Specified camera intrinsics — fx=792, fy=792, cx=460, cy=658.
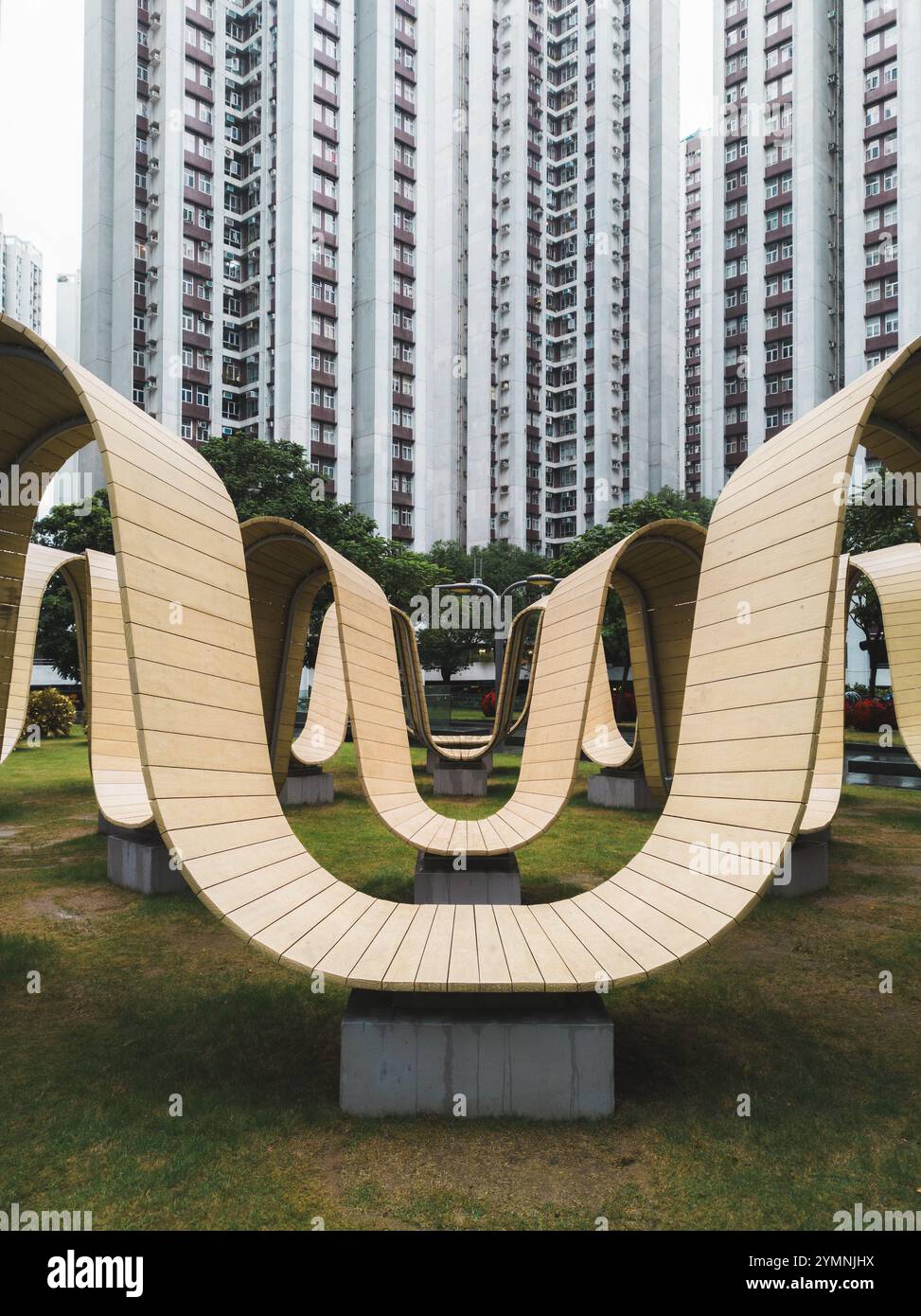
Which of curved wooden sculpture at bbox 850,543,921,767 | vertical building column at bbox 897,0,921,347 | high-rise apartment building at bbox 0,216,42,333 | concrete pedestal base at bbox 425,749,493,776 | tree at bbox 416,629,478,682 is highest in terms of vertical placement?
high-rise apartment building at bbox 0,216,42,333

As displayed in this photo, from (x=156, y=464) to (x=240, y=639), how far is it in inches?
44.7

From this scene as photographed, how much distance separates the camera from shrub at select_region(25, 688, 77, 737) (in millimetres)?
23750

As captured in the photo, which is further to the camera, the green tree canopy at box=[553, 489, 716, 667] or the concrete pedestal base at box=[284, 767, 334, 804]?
the green tree canopy at box=[553, 489, 716, 667]

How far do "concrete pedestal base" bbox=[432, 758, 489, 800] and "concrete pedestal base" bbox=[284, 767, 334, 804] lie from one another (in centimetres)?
201

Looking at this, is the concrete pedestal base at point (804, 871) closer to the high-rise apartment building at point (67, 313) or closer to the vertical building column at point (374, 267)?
the vertical building column at point (374, 267)

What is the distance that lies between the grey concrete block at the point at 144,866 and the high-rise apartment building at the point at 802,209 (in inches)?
1617

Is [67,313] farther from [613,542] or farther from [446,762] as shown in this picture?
[446,762]

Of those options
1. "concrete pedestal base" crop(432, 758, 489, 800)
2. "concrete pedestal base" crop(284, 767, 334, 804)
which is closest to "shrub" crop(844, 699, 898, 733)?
"concrete pedestal base" crop(432, 758, 489, 800)

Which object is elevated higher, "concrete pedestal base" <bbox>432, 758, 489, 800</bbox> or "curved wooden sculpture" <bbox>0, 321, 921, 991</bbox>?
"curved wooden sculpture" <bbox>0, 321, 921, 991</bbox>

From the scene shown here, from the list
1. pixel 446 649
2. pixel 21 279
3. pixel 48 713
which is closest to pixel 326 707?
pixel 48 713

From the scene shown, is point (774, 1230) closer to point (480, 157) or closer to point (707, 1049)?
point (707, 1049)

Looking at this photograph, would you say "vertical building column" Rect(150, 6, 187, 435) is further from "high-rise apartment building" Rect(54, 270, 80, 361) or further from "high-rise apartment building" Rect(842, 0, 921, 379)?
"high-rise apartment building" Rect(842, 0, 921, 379)

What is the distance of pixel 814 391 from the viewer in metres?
46.8

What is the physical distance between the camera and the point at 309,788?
1323cm
